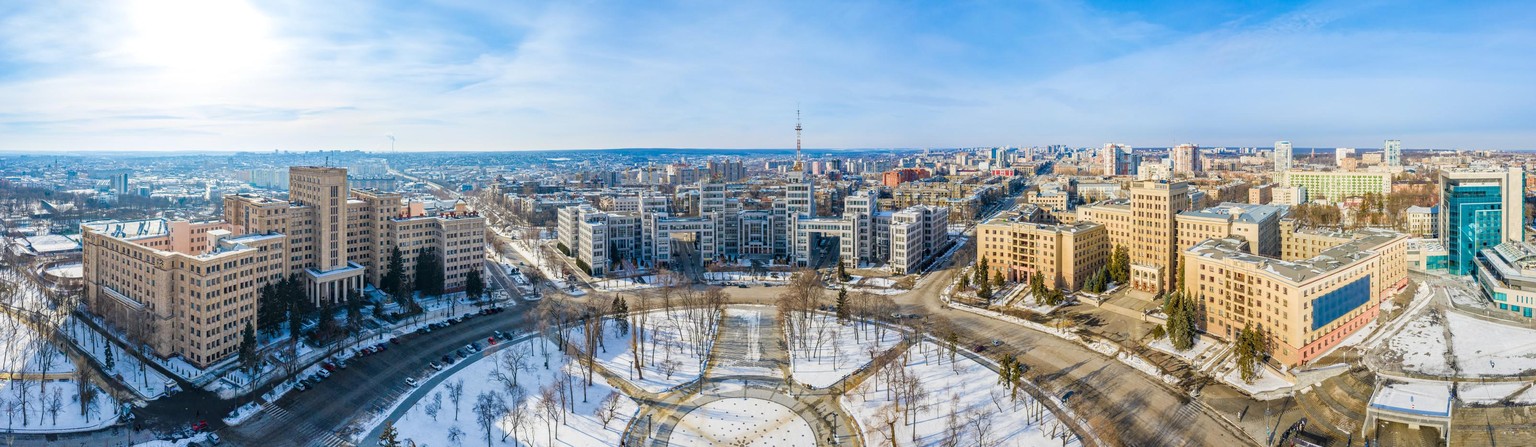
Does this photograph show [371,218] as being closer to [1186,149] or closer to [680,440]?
[680,440]

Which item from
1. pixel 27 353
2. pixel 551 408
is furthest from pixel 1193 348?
pixel 27 353

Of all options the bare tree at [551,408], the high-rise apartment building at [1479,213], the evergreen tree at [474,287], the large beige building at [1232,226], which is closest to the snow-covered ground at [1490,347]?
the large beige building at [1232,226]

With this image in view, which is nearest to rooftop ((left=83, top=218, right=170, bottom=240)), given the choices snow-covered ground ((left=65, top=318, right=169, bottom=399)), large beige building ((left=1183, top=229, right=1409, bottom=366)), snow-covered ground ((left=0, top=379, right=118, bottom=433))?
snow-covered ground ((left=65, top=318, right=169, bottom=399))

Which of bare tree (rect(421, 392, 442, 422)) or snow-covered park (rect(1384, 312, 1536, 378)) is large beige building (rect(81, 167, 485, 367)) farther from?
snow-covered park (rect(1384, 312, 1536, 378))

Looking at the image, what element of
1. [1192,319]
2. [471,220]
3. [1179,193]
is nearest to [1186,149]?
[1179,193]

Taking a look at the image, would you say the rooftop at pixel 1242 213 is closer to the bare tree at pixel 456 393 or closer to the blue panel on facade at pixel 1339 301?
the blue panel on facade at pixel 1339 301

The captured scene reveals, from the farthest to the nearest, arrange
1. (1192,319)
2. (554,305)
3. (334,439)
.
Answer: (554,305), (1192,319), (334,439)
